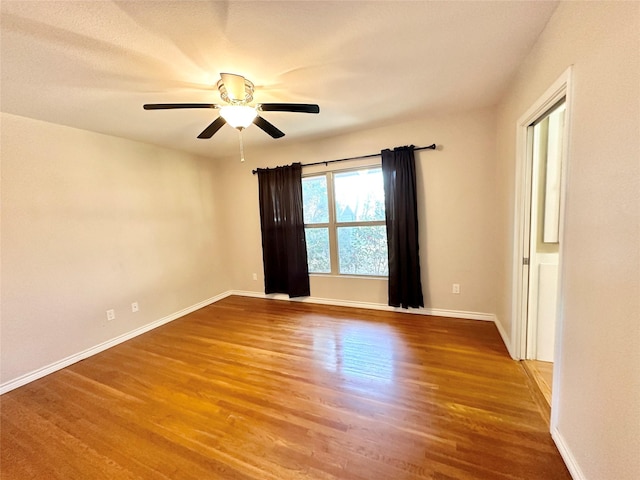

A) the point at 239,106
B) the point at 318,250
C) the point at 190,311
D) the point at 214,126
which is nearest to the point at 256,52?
the point at 239,106

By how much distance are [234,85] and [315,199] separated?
2.22 metres

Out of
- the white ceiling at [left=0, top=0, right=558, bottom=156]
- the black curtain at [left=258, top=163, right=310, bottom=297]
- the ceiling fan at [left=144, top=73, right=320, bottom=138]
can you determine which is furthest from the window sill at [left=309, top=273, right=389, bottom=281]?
the ceiling fan at [left=144, top=73, right=320, bottom=138]

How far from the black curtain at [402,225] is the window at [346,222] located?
0.19 metres

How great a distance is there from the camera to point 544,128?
1.94 metres

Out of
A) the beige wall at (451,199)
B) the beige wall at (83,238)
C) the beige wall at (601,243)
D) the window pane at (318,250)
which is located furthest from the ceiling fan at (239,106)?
the window pane at (318,250)

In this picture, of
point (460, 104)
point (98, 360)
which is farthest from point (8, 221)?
point (460, 104)

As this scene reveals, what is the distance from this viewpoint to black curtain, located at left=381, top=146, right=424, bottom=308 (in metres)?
3.04

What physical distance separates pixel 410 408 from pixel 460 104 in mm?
2834

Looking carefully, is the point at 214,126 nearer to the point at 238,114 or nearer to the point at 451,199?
the point at 238,114

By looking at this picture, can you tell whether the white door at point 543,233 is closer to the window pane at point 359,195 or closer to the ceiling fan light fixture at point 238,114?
the window pane at point 359,195

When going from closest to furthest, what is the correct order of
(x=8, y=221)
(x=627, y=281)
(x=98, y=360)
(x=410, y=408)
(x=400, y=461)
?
(x=627, y=281) < (x=400, y=461) < (x=410, y=408) < (x=8, y=221) < (x=98, y=360)

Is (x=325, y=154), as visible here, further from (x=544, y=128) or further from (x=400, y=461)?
(x=400, y=461)

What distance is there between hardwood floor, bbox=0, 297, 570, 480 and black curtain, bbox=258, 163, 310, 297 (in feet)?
3.86

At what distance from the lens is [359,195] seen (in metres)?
3.47
